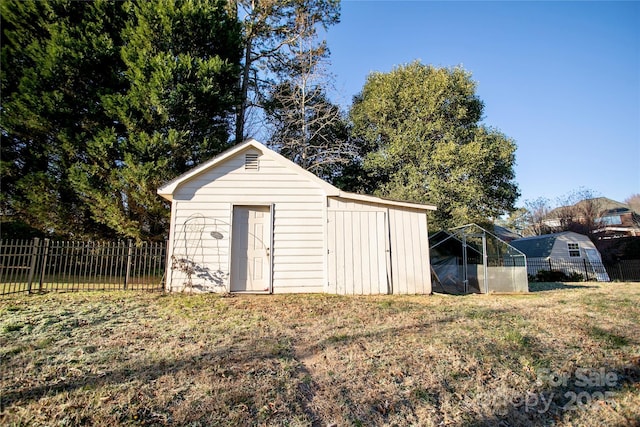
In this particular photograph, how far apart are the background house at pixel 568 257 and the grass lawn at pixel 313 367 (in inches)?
620

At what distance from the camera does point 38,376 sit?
333cm

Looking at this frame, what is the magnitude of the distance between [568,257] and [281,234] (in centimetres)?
2095

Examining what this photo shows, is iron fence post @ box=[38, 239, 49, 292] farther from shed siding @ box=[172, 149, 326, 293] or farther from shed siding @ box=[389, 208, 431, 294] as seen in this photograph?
shed siding @ box=[389, 208, 431, 294]

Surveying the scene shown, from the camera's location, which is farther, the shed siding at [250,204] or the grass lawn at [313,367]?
the shed siding at [250,204]

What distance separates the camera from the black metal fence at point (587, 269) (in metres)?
19.2

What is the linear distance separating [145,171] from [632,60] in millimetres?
17506

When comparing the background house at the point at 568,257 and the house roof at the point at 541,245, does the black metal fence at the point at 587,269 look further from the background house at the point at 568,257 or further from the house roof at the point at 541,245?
the house roof at the point at 541,245

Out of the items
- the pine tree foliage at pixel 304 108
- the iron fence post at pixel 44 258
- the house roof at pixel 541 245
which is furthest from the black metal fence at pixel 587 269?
the iron fence post at pixel 44 258

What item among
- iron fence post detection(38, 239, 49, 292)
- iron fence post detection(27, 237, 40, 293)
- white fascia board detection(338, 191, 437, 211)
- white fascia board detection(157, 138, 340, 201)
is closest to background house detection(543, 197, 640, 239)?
white fascia board detection(338, 191, 437, 211)

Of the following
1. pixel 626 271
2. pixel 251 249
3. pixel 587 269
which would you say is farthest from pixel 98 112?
pixel 626 271

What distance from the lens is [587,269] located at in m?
19.5

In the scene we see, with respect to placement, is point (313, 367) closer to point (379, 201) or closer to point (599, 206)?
point (379, 201)

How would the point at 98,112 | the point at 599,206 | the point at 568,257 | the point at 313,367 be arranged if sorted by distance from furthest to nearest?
1. the point at 599,206
2. the point at 568,257
3. the point at 98,112
4. the point at 313,367

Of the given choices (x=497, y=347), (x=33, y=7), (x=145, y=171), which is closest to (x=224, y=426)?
(x=497, y=347)
